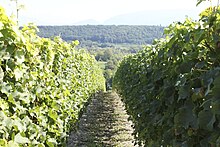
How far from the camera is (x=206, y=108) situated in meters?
2.17

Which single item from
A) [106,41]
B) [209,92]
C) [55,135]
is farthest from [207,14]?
[106,41]

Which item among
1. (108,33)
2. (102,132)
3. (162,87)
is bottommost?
(102,132)

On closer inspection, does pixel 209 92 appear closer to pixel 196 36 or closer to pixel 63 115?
pixel 196 36

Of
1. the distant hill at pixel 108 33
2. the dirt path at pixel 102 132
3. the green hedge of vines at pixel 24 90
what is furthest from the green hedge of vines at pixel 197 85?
the distant hill at pixel 108 33

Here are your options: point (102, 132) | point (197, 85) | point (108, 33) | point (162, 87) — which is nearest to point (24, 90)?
point (162, 87)

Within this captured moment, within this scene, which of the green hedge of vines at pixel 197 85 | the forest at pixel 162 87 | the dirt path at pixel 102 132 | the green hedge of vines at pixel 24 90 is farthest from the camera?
the dirt path at pixel 102 132

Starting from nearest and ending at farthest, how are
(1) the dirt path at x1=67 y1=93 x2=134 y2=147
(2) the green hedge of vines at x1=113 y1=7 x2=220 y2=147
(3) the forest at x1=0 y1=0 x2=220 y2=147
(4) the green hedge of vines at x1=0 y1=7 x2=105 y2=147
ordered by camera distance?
(2) the green hedge of vines at x1=113 y1=7 x2=220 y2=147
(3) the forest at x1=0 y1=0 x2=220 y2=147
(4) the green hedge of vines at x1=0 y1=7 x2=105 y2=147
(1) the dirt path at x1=67 y1=93 x2=134 y2=147

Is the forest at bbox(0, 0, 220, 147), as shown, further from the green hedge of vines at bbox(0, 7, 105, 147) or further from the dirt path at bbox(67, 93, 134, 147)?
the dirt path at bbox(67, 93, 134, 147)

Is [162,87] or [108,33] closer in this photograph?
[162,87]

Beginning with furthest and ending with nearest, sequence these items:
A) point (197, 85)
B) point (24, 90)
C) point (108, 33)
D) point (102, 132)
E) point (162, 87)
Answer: point (108, 33) → point (102, 132) → point (162, 87) → point (24, 90) → point (197, 85)

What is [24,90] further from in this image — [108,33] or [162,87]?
[108,33]

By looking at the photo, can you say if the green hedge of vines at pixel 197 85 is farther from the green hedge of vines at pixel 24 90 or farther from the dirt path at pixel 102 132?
the dirt path at pixel 102 132

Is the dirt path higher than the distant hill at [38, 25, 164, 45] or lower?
lower

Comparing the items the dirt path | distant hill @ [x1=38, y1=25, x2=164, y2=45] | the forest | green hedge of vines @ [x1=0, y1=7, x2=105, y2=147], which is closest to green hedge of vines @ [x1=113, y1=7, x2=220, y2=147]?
the forest
